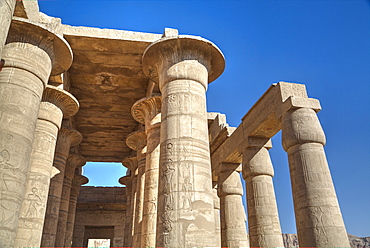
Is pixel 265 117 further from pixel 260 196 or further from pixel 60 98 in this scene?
pixel 60 98

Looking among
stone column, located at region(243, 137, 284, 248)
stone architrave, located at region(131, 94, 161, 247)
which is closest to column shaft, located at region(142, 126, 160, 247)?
stone architrave, located at region(131, 94, 161, 247)

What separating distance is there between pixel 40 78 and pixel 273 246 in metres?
8.56

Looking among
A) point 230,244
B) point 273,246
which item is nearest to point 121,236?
point 230,244

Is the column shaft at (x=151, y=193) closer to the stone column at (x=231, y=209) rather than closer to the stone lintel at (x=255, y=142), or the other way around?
the stone lintel at (x=255, y=142)

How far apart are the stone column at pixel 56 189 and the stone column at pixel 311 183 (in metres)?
8.24

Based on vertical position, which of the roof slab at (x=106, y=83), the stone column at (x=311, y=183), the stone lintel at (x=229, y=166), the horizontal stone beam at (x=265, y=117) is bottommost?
the stone column at (x=311, y=183)

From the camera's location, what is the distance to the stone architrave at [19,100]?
5613mm

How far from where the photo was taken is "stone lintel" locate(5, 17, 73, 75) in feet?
23.0

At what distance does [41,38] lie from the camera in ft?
24.0

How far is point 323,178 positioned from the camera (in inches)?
321

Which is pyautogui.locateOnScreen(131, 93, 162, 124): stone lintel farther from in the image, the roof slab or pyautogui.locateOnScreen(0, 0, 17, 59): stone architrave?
pyautogui.locateOnScreen(0, 0, 17, 59): stone architrave

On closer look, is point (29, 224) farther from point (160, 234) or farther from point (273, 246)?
point (273, 246)

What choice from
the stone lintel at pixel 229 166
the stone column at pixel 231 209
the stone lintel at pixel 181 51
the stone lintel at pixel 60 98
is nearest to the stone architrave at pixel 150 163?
the stone lintel at pixel 60 98

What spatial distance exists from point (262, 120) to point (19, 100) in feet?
25.6
